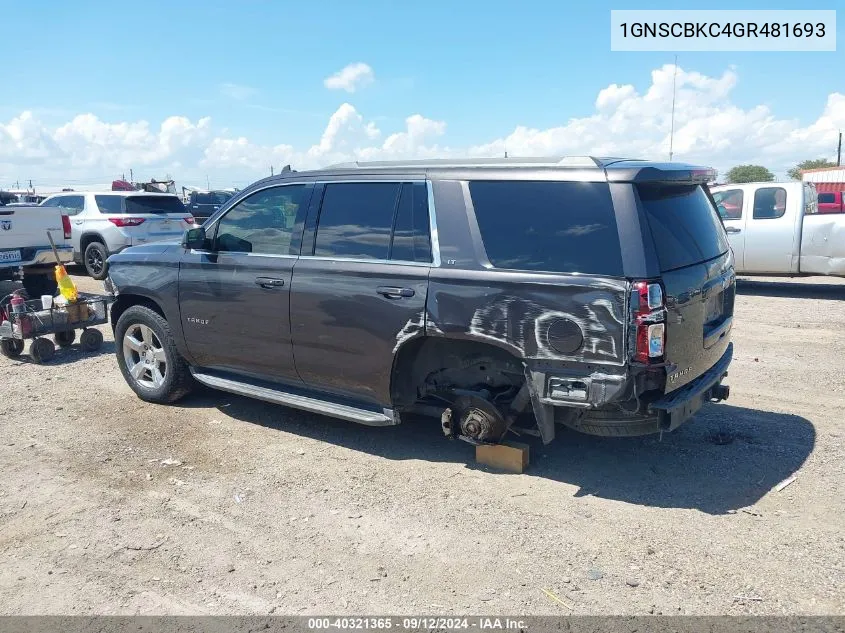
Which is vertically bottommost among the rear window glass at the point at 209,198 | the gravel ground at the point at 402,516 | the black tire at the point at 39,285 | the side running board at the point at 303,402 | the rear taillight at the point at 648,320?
the gravel ground at the point at 402,516

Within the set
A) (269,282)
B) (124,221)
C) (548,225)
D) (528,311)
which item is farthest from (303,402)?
(124,221)

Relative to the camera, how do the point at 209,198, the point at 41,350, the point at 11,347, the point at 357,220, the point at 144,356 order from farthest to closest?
the point at 209,198
the point at 11,347
the point at 41,350
the point at 144,356
the point at 357,220

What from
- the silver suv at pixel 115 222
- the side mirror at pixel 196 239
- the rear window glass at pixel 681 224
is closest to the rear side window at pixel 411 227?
the rear window glass at pixel 681 224

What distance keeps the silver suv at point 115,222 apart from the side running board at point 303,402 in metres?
9.13

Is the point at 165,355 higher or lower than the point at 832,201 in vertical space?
lower

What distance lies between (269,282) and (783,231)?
961 cm

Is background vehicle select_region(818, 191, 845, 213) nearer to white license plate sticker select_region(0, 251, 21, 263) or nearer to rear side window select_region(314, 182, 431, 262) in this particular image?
rear side window select_region(314, 182, 431, 262)

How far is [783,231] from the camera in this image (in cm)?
1145

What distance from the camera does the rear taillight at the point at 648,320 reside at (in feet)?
12.1

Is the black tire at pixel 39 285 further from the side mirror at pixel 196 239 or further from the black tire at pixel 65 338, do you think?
the side mirror at pixel 196 239

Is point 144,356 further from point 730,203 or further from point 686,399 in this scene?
point 730,203

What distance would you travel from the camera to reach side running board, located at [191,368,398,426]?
4688 millimetres

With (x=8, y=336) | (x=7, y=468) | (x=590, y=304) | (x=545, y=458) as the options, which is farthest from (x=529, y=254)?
(x=8, y=336)

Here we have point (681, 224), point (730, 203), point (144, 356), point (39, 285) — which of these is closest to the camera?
point (681, 224)
